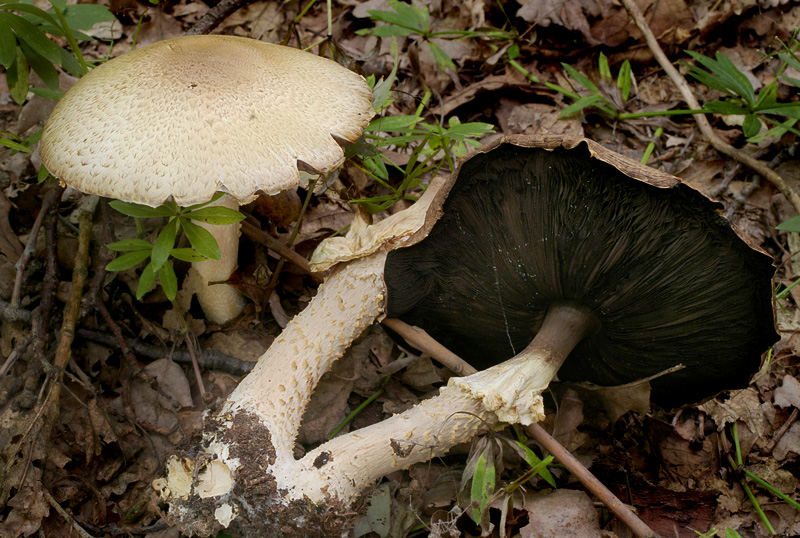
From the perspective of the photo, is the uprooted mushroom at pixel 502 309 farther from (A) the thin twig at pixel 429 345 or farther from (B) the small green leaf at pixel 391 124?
(B) the small green leaf at pixel 391 124

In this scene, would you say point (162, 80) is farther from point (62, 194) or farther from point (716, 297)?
point (716, 297)

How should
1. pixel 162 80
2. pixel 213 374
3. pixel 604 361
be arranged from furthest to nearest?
pixel 213 374
pixel 604 361
pixel 162 80

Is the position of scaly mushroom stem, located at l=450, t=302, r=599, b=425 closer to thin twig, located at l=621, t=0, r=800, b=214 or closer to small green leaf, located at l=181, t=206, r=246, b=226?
small green leaf, located at l=181, t=206, r=246, b=226

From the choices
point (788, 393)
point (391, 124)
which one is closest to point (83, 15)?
point (391, 124)

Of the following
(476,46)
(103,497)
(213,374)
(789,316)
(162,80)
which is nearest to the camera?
(162,80)

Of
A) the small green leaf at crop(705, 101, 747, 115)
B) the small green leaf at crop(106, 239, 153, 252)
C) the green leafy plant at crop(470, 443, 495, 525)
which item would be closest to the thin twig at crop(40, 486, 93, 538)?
the small green leaf at crop(106, 239, 153, 252)

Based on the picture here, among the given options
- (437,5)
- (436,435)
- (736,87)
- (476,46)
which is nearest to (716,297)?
(436,435)

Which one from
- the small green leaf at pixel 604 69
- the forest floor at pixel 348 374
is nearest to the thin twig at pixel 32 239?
the forest floor at pixel 348 374

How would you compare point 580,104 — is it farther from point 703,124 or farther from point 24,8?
point 24,8
